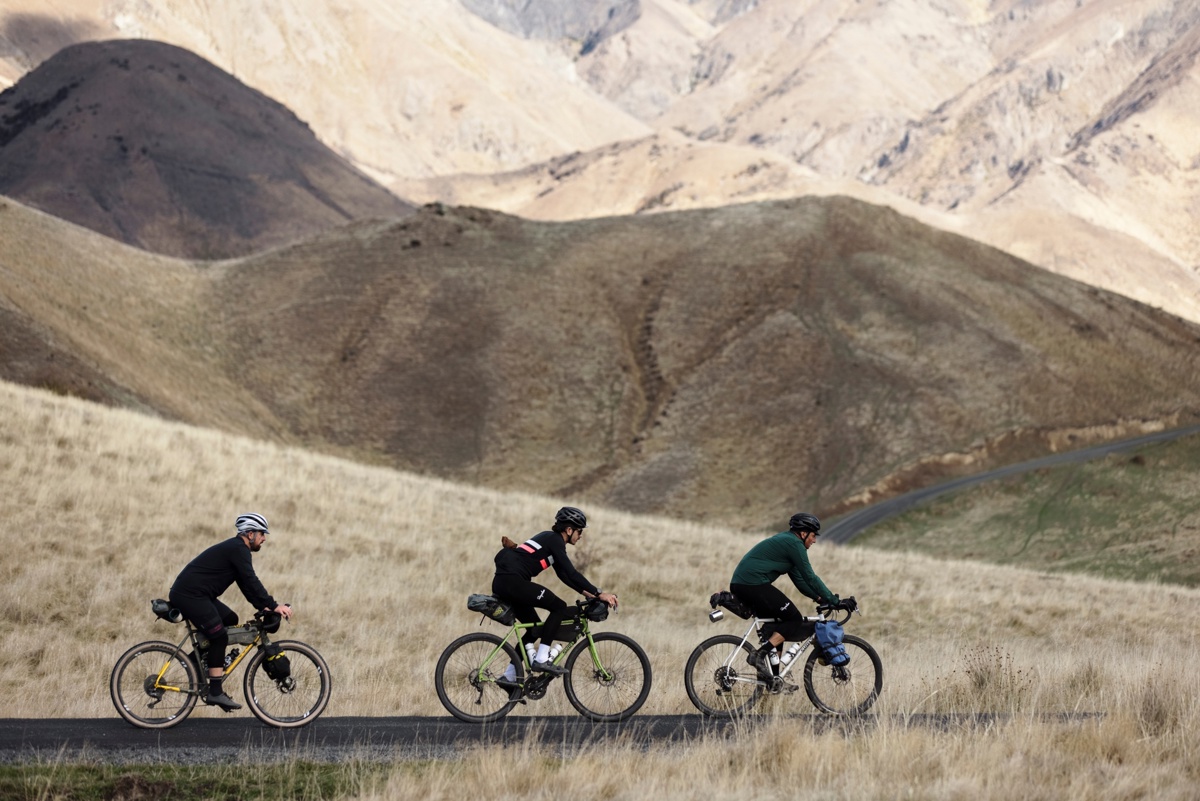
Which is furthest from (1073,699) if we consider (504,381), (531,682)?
(504,381)

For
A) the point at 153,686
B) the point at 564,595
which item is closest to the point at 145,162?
the point at 564,595

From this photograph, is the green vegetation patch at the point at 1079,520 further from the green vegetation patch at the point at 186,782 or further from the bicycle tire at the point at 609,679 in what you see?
the green vegetation patch at the point at 186,782

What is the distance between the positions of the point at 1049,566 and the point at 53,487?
38.7 m

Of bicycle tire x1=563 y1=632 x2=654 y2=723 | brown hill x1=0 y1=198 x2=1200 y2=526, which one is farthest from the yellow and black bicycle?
brown hill x1=0 y1=198 x2=1200 y2=526

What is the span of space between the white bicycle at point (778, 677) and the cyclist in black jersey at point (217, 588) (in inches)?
174

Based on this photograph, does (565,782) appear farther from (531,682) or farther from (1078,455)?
(1078,455)

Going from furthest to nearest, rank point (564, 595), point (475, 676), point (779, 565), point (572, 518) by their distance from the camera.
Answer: point (564, 595)
point (779, 565)
point (572, 518)
point (475, 676)

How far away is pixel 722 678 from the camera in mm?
11617

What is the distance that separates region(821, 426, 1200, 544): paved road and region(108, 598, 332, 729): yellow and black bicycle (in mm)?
42055

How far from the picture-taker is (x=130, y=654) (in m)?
10.8

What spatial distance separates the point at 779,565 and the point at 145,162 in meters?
186

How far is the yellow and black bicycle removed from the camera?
1079cm

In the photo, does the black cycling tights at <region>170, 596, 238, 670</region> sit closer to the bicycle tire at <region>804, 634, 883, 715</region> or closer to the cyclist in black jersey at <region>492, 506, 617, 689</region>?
the cyclist in black jersey at <region>492, 506, 617, 689</region>

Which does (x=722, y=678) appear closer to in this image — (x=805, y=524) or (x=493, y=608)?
(x=805, y=524)
